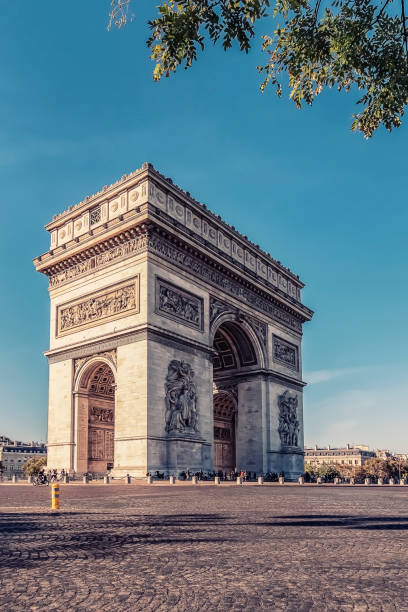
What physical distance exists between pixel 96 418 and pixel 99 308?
663 cm

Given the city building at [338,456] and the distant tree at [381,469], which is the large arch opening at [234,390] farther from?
the city building at [338,456]

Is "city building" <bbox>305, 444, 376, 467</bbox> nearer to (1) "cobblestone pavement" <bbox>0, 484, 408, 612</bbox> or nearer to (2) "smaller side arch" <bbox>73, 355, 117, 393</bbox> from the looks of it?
(2) "smaller side arch" <bbox>73, 355, 117, 393</bbox>

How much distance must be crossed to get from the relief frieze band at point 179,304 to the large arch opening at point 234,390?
195 inches

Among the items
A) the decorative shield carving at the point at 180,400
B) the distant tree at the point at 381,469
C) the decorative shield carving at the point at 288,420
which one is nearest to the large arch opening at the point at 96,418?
the decorative shield carving at the point at 180,400

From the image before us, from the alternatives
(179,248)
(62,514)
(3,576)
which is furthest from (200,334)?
(3,576)

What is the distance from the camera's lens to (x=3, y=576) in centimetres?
564

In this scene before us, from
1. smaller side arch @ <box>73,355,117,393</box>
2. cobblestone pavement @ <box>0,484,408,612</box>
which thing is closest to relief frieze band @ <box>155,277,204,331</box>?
smaller side arch @ <box>73,355,117,393</box>

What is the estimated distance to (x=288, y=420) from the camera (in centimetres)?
4278

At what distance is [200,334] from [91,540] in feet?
88.1

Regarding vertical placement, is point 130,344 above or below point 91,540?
above

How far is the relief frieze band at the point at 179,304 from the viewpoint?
31922mm

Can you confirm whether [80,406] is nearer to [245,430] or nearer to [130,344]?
[130,344]

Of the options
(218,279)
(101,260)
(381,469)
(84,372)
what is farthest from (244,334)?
(381,469)

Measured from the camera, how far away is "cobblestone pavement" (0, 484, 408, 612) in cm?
484
